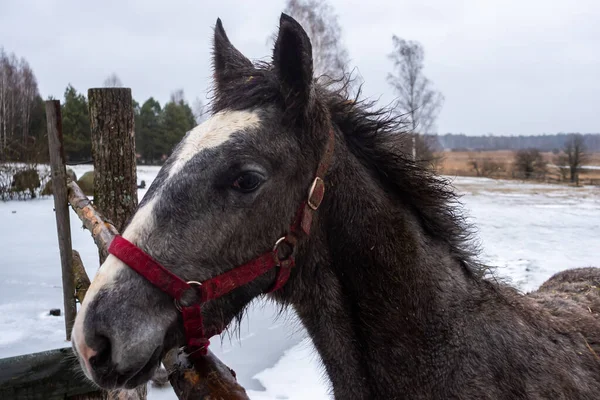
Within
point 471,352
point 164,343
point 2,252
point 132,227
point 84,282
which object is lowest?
point 2,252

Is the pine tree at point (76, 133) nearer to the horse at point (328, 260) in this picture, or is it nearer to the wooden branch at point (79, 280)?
the wooden branch at point (79, 280)

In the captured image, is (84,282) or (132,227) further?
(84,282)

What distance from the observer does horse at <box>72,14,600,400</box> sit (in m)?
1.55

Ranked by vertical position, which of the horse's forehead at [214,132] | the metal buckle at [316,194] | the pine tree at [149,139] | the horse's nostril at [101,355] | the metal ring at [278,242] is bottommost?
the horse's nostril at [101,355]

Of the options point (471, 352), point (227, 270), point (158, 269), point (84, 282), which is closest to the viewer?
point (158, 269)

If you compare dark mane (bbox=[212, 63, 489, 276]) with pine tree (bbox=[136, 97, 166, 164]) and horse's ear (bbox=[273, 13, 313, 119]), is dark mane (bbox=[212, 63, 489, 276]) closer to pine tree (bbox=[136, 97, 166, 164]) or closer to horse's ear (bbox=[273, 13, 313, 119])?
horse's ear (bbox=[273, 13, 313, 119])

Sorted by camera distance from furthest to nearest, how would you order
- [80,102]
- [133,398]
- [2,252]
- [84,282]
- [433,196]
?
1. [80,102]
2. [2,252]
3. [84,282]
4. [133,398]
5. [433,196]

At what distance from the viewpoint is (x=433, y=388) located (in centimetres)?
172

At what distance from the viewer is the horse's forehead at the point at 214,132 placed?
1633mm

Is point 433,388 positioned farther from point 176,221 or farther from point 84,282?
point 84,282

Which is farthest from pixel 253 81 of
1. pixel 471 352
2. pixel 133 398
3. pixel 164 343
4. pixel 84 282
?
pixel 84 282

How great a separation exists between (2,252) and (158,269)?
9.54 m

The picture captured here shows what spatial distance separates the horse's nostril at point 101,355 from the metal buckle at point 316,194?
0.82 metres

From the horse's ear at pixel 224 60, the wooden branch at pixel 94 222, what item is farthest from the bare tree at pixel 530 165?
the horse's ear at pixel 224 60
